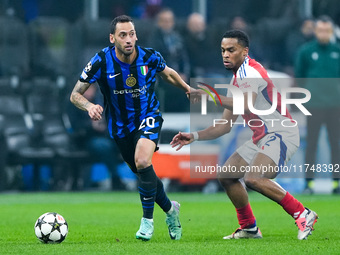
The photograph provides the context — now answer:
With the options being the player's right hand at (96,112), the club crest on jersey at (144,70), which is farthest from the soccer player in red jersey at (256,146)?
the player's right hand at (96,112)

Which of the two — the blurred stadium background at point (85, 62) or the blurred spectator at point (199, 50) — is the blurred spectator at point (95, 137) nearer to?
the blurred stadium background at point (85, 62)

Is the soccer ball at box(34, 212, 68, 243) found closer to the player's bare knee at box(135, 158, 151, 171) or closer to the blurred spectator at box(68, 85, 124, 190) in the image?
the player's bare knee at box(135, 158, 151, 171)

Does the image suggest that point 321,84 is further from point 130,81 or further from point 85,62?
point 130,81

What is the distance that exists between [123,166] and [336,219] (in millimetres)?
6205

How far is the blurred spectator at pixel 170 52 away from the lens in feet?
50.2

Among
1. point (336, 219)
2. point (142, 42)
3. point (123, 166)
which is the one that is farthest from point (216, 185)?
point (336, 219)

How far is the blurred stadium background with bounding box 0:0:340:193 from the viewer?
15.6 metres

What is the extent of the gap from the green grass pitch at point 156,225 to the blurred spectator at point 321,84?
36.2 inches

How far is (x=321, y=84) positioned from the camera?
14336 mm

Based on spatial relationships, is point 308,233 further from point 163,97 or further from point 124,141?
point 163,97

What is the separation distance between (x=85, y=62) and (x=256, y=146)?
26.6 feet

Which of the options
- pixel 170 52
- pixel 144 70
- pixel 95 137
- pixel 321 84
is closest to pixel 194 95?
pixel 144 70

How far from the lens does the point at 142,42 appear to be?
16.6m

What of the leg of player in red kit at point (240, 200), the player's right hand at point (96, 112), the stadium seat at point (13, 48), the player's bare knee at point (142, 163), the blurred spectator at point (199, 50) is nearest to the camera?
the player's right hand at point (96, 112)
